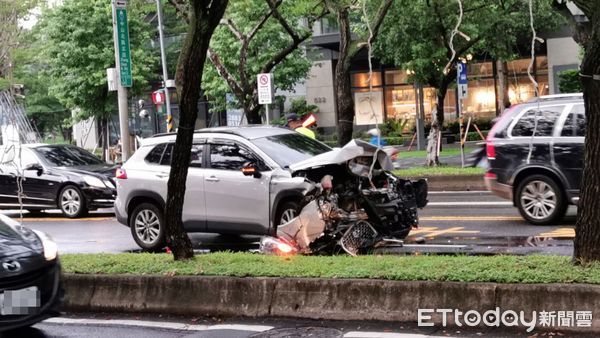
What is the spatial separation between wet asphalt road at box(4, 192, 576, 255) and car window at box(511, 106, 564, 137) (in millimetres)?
1440

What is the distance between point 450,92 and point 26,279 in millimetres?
33935

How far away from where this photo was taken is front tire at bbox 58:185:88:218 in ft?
51.5

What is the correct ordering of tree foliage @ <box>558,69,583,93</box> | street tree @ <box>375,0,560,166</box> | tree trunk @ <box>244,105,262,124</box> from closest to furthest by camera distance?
street tree @ <box>375,0,560,166</box>, tree trunk @ <box>244,105,262,124</box>, tree foliage @ <box>558,69,583,93</box>

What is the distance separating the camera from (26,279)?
6.00 metres

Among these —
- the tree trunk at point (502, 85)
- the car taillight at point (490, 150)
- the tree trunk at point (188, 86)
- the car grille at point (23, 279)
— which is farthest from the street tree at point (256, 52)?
the car grille at point (23, 279)

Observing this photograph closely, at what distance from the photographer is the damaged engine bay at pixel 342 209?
8.78 metres

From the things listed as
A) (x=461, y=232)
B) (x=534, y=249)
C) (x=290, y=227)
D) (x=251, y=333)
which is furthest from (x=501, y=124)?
(x=251, y=333)

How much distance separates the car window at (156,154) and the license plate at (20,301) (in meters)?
5.21

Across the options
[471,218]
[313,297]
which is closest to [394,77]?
[471,218]

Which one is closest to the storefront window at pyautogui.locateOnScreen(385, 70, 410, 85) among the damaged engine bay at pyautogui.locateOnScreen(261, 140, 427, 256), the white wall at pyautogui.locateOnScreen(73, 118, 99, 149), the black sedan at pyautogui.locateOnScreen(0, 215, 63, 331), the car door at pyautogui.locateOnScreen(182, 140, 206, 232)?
the white wall at pyautogui.locateOnScreen(73, 118, 99, 149)

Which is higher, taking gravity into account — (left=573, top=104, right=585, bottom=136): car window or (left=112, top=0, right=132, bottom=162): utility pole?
(left=112, top=0, right=132, bottom=162): utility pole

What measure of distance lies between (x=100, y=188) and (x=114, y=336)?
31.4ft

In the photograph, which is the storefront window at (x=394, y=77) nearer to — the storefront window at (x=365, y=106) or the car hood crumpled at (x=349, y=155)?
the storefront window at (x=365, y=106)

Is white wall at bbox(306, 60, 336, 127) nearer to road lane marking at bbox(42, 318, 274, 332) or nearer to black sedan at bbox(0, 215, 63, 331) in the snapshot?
road lane marking at bbox(42, 318, 274, 332)
